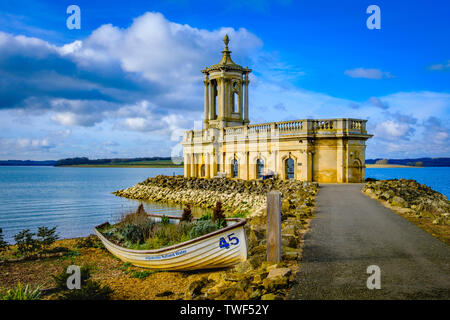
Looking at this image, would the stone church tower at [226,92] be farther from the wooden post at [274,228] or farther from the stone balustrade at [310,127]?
the wooden post at [274,228]

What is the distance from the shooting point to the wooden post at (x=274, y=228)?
795cm

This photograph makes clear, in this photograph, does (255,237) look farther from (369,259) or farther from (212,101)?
(212,101)

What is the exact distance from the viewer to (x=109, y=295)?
29.1 ft

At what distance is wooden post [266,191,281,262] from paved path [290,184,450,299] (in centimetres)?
63

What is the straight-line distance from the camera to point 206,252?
965 centimetres

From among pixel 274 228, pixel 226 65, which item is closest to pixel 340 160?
pixel 226 65

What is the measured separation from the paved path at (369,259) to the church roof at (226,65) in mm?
29824

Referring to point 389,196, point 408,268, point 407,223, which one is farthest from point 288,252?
point 389,196

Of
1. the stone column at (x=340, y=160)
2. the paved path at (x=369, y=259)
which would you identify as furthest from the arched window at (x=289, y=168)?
the paved path at (x=369, y=259)

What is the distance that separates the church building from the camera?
28.8 meters

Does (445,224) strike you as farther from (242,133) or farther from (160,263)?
(242,133)

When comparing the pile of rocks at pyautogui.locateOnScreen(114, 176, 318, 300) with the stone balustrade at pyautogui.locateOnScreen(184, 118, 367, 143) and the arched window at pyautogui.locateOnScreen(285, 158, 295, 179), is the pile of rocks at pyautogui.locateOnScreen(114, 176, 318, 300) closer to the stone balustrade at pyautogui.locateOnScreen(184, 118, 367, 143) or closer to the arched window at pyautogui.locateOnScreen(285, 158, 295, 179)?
the arched window at pyautogui.locateOnScreen(285, 158, 295, 179)

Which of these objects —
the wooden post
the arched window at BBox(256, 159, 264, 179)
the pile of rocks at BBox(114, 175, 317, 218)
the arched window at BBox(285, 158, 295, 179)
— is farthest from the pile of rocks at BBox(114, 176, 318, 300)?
the arched window at BBox(256, 159, 264, 179)
